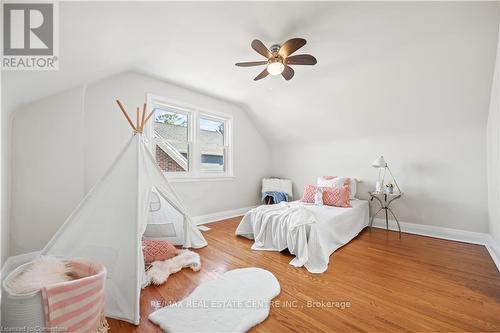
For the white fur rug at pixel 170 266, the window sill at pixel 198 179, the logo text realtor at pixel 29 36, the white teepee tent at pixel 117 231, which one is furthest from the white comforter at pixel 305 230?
the logo text realtor at pixel 29 36

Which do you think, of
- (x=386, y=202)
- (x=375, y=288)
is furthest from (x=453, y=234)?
(x=375, y=288)

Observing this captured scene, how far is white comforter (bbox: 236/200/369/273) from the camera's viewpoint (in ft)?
7.66

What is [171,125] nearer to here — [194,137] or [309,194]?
[194,137]

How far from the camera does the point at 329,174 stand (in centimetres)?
436

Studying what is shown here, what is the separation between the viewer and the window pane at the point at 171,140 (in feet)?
11.6

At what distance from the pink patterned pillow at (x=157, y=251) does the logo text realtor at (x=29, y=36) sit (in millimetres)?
Answer: 1934

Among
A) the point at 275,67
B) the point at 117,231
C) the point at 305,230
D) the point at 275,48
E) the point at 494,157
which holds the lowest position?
the point at 305,230

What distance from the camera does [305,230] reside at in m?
2.45

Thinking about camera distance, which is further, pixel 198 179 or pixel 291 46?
pixel 198 179

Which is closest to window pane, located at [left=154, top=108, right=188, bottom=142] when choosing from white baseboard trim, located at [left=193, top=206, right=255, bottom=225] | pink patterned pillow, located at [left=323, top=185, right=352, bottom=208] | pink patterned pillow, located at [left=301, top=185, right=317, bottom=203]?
white baseboard trim, located at [left=193, top=206, right=255, bottom=225]

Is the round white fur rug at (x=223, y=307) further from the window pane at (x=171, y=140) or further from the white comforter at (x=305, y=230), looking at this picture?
the window pane at (x=171, y=140)

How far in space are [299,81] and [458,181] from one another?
284 centimetres

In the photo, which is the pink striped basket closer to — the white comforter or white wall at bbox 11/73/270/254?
white wall at bbox 11/73/270/254

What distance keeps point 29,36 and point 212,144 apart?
3.01m
